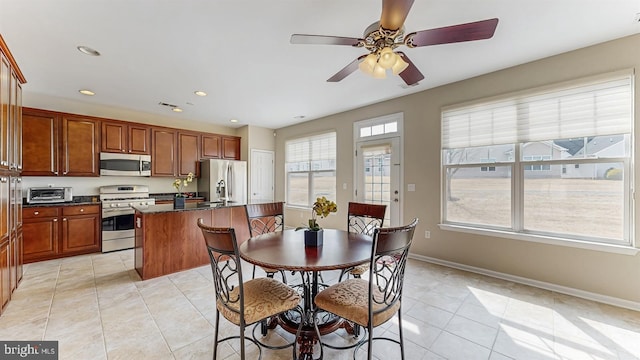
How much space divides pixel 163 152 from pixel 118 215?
1.43 metres

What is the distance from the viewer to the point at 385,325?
7.28ft

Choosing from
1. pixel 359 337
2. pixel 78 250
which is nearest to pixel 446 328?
pixel 359 337

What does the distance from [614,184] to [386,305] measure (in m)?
2.85

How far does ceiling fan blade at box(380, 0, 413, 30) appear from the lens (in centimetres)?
143

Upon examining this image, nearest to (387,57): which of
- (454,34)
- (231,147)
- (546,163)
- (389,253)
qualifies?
(454,34)

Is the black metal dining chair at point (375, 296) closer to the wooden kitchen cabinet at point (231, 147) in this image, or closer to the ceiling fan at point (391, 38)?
the ceiling fan at point (391, 38)

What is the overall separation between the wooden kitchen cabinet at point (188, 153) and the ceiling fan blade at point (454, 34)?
5.07 metres

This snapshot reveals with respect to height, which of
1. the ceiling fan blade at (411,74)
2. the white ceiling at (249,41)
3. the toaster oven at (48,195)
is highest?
the white ceiling at (249,41)

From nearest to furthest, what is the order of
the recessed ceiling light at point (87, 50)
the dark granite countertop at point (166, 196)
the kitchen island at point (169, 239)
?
the recessed ceiling light at point (87, 50)
the kitchen island at point (169, 239)
the dark granite countertop at point (166, 196)

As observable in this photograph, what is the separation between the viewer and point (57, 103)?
167 inches

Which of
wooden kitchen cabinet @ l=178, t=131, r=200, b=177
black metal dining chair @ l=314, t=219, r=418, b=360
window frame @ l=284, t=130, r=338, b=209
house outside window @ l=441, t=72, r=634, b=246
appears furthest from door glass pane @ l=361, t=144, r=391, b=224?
wooden kitchen cabinet @ l=178, t=131, r=200, b=177

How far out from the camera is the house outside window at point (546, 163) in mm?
2564

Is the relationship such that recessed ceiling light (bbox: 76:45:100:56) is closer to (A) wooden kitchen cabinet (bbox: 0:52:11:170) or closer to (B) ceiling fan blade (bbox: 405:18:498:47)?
(A) wooden kitchen cabinet (bbox: 0:52:11:170)

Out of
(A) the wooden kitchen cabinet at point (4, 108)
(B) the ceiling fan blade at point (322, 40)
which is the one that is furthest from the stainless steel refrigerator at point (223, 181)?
(B) the ceiling fan blade at point (322, 40)
